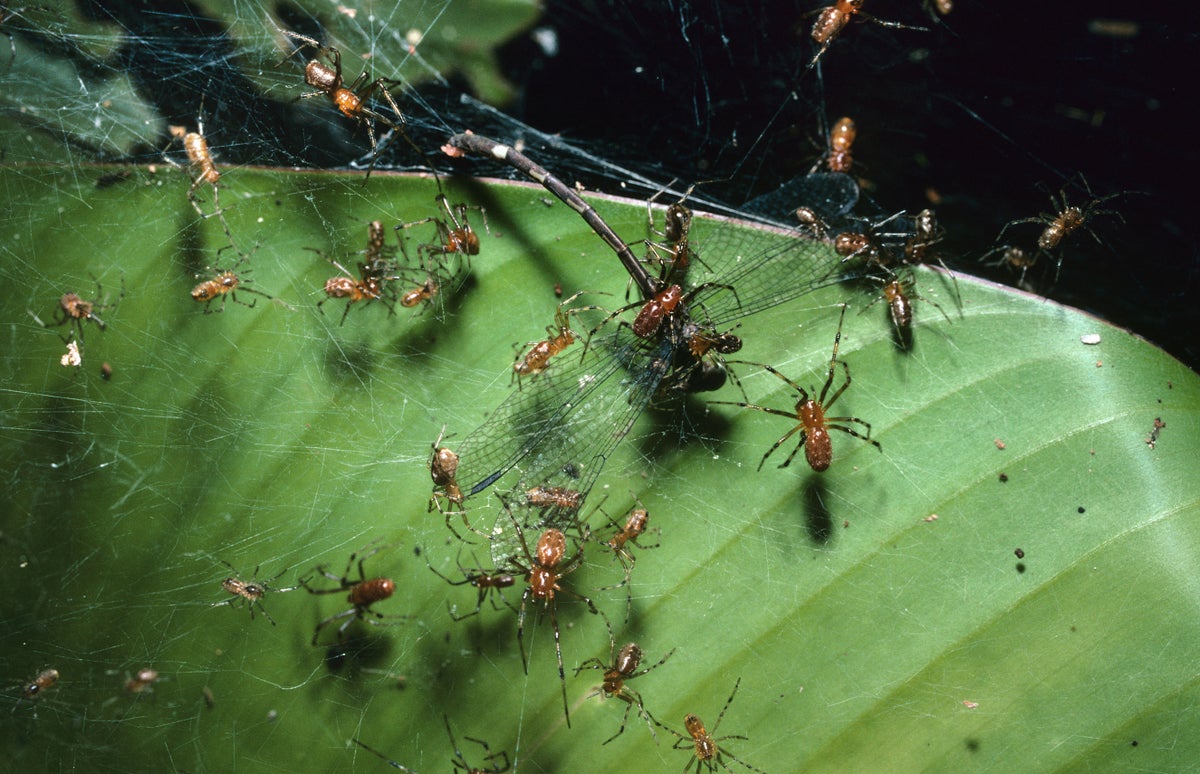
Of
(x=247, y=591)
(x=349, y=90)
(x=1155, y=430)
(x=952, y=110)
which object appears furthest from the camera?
(x=952, y=110)

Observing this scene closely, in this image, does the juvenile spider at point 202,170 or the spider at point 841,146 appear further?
the spider at point 841,146

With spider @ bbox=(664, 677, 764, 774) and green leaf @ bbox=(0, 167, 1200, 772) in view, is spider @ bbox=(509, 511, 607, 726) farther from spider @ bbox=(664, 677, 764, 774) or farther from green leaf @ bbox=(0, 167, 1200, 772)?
spider @ bbox=(664, 677, 764, 774)

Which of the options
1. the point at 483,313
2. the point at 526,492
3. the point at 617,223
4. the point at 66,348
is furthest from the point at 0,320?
the point at 617,223

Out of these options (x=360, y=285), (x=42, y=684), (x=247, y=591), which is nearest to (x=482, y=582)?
(x=247, y=591)

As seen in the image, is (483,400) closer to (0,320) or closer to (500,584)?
(500,584)

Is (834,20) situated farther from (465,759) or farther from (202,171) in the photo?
(465,759)

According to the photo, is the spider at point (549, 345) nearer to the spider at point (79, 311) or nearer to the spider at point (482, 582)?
the spider at point (482, 582)

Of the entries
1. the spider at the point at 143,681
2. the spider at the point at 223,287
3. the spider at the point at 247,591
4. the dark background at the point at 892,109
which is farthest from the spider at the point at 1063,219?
the spider at the point at 143,681
